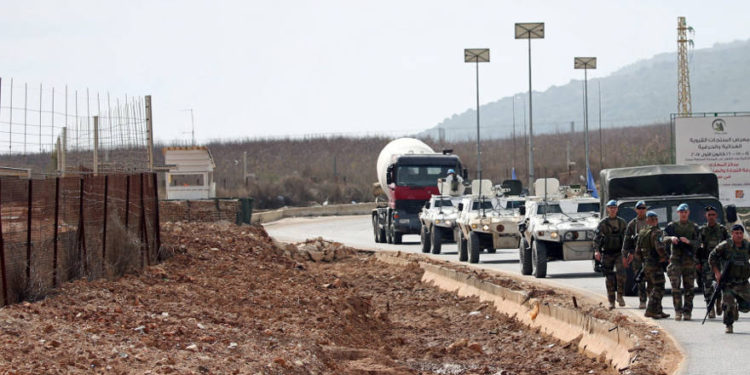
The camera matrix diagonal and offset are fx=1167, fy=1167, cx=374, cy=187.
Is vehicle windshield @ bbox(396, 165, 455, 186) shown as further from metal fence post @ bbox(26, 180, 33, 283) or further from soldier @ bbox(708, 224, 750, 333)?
soldier @ bbox(708, 224, 750, 333)

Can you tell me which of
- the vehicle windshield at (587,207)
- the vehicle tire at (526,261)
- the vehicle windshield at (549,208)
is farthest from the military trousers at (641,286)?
the vehicle windshield at (587,207)

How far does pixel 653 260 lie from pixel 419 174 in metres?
23.5

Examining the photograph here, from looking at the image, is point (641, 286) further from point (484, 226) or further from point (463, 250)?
point (463, 250)

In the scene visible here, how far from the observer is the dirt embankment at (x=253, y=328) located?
1151cm

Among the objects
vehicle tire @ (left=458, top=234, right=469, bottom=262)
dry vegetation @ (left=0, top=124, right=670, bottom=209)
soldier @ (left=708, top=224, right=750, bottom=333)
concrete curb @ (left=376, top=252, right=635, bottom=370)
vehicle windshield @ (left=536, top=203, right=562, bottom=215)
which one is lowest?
concrete curb @ (left=376, top=252, right=635, bottom=370)

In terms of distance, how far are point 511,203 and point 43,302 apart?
1726 centimetres

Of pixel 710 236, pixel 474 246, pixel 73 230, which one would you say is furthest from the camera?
pixel 474 246

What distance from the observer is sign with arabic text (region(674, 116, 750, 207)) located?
35438mm

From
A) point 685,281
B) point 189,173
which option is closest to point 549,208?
point 685,281

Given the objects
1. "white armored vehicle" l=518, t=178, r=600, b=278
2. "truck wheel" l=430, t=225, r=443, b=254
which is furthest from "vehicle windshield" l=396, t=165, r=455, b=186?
"white armored vehicle" l=518, t=178, r=600, b=278

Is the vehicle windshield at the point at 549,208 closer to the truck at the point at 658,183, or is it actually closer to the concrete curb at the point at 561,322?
the concrete curb at the point at 561,322

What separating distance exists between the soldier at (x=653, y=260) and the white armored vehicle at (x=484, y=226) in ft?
38.7

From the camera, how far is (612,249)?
1711 centimetres

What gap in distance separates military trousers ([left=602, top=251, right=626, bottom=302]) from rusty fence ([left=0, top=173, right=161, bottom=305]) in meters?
7.60
